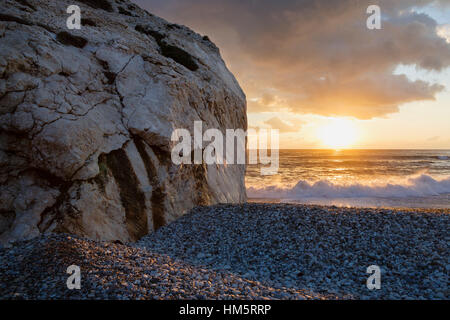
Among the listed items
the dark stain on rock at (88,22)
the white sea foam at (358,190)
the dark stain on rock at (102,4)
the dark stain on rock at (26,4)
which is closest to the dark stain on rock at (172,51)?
the dark stain on rock at (102,4)

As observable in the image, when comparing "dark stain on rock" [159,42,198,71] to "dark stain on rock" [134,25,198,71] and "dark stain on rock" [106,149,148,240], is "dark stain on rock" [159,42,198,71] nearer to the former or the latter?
A: "dark stain on rock" [134,25,198,71]

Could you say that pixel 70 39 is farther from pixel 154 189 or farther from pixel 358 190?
pixel 358 190

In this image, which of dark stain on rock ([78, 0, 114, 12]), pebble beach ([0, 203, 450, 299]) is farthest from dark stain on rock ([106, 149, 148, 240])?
dark stain on rock ([78, 0, 114, 12])

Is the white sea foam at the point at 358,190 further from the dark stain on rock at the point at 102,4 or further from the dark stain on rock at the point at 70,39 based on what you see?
the dark stain on rock at the point at 70,39

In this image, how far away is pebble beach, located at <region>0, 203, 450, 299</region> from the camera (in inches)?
206

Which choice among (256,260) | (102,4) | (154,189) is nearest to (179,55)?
(102,4)

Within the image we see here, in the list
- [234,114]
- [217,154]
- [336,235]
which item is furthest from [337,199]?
[336,235]

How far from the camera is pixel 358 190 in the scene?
89.7ft

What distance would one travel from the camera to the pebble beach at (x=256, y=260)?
523 centimetres

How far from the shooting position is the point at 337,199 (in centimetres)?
2492
